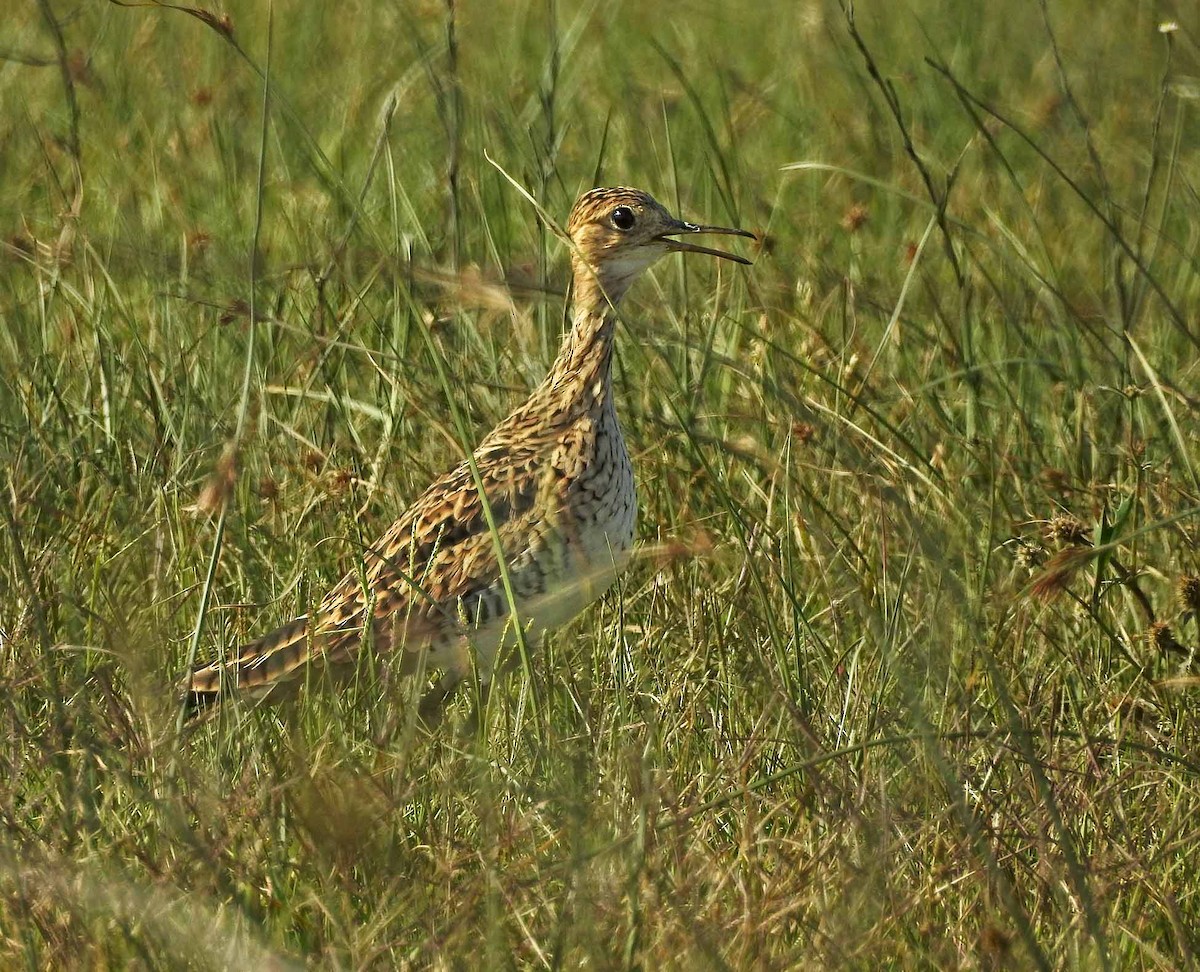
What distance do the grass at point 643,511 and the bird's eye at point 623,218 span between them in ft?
0.94

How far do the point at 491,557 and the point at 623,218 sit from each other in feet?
3.18

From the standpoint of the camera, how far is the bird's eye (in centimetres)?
495

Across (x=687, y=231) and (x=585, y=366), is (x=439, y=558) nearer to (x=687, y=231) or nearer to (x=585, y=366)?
(x=585, y=366)

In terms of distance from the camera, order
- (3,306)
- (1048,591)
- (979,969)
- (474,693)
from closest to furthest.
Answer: (1048,591) → (979,969) → (474,693) → (3,306)

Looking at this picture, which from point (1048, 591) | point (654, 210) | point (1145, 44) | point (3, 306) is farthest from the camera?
point (1145, 44)

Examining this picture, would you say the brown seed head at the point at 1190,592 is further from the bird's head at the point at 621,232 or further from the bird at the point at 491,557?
the bird's head at the point at 621,232

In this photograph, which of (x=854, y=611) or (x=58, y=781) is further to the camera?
(x=854, y=611)

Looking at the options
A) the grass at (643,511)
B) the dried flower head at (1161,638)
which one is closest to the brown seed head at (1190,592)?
the grass at (643,511)

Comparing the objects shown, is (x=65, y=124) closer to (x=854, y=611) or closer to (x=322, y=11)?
(x=322, y=11)

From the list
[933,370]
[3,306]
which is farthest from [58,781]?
[933,370]

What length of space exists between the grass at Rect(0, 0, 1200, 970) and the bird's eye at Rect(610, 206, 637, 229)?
0.29 metres

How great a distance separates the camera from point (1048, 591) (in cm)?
258

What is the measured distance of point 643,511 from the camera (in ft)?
17.7

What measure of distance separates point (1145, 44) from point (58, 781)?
6.66 meters
